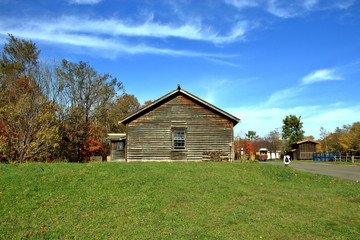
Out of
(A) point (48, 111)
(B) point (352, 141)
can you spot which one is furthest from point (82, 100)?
(B) point (352, 141)

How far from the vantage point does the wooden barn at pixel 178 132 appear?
21.3m

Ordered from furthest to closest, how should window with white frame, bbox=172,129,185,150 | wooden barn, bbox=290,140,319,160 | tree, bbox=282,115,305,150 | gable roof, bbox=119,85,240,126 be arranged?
1. tree, bbox=282,115,305,150
2. wooden barn, bbox=290,140,319,160
3. window with white frame, bbox=172,129,185,150
4. gable roof, bbox=119,85,240,126

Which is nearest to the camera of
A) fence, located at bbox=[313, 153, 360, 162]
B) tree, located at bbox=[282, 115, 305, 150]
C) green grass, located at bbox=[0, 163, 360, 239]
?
green grass, located at bbox=[0, 163, 360, 239]

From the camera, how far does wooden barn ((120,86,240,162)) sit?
2130 cm

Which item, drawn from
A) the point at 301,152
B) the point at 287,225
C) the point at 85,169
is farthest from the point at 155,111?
the point at 301,152

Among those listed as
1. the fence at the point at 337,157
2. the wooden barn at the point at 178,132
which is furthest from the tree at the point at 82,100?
the fence at the point at 337,157

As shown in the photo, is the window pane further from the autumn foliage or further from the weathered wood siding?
the autumn foliage

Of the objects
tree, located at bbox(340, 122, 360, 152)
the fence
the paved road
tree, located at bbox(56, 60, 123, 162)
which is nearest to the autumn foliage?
tree, located at bbox(56, 60, 123, 162)

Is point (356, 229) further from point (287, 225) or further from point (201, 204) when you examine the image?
point (201, 204)

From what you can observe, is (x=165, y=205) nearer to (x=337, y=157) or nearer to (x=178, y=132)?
(x=178, y=132)

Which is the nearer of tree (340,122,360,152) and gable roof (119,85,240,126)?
gable roof (119,85,240,126)

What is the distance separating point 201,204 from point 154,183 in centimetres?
325

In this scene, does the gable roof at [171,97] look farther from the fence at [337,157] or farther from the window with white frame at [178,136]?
the fence at [337,157]

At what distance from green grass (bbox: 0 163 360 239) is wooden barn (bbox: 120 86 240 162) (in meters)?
5.96
